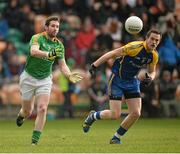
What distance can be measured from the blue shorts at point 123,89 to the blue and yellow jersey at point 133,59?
0.34ft

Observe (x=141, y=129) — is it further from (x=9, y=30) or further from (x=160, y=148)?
(x=9, y=30)

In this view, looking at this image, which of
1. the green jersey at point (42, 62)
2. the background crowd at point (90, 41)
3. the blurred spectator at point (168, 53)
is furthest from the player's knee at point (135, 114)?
the blurred spectator at point (168, 53)

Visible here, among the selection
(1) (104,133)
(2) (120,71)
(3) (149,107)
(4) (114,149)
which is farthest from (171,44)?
(4) (114,149)

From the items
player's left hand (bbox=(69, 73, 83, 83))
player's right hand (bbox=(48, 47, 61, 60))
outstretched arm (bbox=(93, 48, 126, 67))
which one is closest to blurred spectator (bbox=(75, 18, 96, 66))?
outstretched arm (bbox=(93, 48, 126, 67))

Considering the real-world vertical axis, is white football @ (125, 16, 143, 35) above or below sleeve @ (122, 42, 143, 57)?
above

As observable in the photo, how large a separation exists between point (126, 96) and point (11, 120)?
10.3 metres

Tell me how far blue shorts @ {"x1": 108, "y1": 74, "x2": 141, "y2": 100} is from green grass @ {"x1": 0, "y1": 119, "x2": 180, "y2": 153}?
3.08 ft

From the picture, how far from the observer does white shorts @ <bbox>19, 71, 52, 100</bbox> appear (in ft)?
47.6

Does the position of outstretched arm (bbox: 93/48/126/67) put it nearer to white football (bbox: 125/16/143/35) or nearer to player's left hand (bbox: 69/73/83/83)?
player's left hand (bbox: 69/73/83/83)

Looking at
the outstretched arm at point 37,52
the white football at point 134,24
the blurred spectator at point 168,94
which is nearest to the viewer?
the outstretched arm at point 37,52

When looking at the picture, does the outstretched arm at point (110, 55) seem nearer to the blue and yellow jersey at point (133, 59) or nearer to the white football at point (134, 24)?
the blue and yellow jersey at point (133, 59)

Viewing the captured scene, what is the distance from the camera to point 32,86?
578 inches

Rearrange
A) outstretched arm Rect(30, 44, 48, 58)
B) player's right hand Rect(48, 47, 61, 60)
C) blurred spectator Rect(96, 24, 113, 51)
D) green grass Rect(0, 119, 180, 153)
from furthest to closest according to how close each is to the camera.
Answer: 1. blurred spectator Rect(96, 24, 113, 51)
2. outstretched arm Rect(30, 44, 48, 58)
3. player's right hand Rect(48, 47, 61, 60)
4. green grass Rect(0, 119, 180, 153)

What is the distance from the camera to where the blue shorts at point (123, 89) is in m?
14.8
